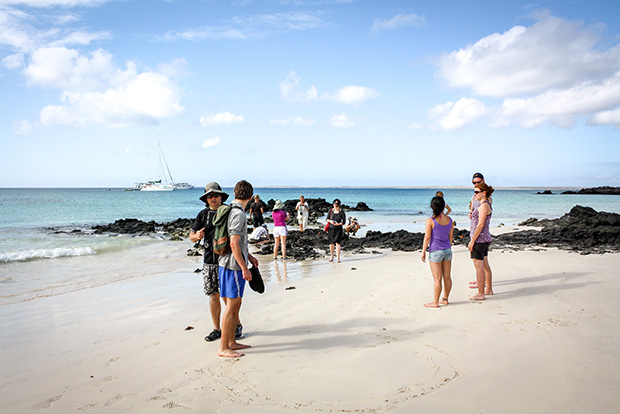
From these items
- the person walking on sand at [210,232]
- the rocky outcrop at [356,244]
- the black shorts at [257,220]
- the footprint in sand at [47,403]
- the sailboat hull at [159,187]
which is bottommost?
the rocky outcrop at [356,244]

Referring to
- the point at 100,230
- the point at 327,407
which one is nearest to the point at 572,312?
the point at 327,407

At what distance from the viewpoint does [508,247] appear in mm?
13453

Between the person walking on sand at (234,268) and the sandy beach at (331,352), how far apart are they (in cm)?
30

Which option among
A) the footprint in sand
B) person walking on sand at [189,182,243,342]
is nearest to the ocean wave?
person walking on sand at [189,182,243,342]

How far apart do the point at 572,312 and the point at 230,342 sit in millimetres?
4876

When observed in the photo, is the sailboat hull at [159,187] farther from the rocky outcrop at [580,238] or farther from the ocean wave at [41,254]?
the rocky outcrop at [580,238]

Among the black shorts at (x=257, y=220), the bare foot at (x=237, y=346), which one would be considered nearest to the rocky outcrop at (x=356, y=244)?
the black shorts at (x=257, y=220)

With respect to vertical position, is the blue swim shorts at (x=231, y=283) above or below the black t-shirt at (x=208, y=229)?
below

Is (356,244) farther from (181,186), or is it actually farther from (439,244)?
(181,186)

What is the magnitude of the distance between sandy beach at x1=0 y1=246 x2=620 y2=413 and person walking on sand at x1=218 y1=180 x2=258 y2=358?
30 cm

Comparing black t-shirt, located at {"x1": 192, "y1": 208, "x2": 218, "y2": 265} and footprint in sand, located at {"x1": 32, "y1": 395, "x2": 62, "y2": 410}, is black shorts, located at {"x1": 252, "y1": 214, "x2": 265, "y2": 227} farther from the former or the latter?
footprint in sand, located at {"x1": 32, "y1": 395, "x2": 62, "y2": 410}

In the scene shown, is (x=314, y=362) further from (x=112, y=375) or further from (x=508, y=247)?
(x=508, y=247)

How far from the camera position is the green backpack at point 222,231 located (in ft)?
14.6

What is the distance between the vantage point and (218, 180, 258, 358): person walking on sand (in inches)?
172
